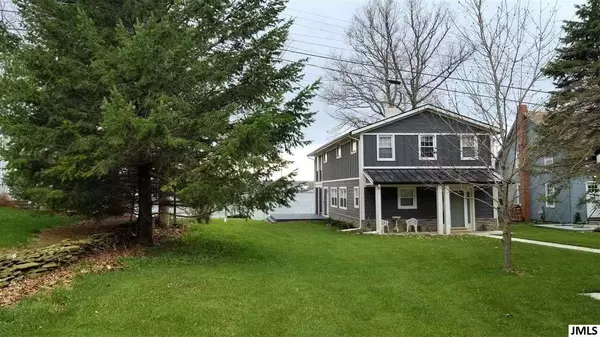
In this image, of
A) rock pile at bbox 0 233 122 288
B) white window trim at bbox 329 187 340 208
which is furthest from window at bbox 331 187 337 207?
rock pile at bbox 0 233 122 288

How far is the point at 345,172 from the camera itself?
2266 cm

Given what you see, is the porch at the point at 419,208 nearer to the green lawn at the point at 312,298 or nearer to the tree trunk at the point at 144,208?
the green lawn at the point at 312,298

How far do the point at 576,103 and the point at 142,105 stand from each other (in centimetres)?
1086

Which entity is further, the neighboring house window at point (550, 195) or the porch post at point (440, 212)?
the porch post at point (440, 212)

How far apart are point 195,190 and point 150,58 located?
2.69 metres

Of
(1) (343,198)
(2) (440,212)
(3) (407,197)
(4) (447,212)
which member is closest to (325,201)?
(1) (343,198)

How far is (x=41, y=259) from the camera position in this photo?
7.98m

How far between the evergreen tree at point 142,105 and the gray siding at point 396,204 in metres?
9.16

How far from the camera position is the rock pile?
7.30m

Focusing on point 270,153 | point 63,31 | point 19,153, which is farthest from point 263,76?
point 19,153

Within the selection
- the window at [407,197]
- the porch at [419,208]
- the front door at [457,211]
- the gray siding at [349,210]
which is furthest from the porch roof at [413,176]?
the front door at [457,211]

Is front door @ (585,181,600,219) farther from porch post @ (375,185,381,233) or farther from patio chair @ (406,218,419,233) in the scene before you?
porch post @ (375,185,381,233)
